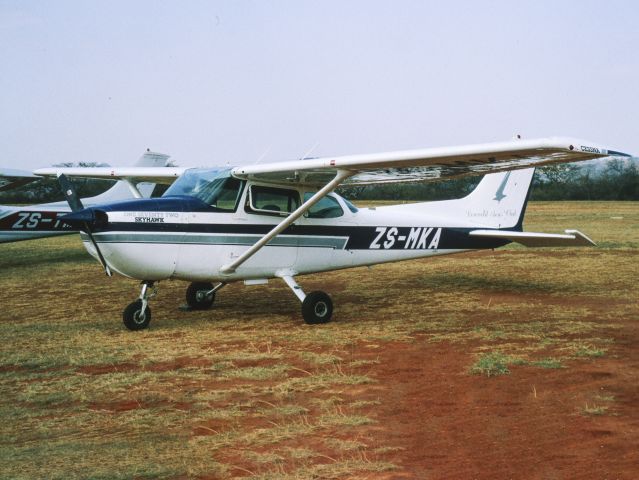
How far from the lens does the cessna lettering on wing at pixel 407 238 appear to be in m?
10.3

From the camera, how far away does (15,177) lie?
1745 centimetres

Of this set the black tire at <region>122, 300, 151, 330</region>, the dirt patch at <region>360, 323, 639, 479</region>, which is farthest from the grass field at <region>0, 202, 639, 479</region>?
the black tire at <region>122, 300, 151, 330</region>

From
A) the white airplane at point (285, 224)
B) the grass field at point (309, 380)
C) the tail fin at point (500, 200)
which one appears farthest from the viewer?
the tail fin at point (500, 200)

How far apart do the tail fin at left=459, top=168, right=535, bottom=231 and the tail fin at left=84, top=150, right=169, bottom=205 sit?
32.3 ft

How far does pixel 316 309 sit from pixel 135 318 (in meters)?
2.28

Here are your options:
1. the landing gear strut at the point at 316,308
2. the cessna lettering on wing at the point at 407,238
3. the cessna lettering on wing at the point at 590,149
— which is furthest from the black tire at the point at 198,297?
the cessna lettering on wing at the point at 590,149

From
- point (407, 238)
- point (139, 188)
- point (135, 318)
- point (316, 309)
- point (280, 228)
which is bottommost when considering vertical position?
point (139, 188)

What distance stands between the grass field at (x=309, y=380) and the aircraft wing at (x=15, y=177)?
6347 millimetres

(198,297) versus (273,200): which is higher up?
(273,200)

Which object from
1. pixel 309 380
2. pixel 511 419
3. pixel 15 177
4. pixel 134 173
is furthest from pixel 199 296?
pixel 15 177

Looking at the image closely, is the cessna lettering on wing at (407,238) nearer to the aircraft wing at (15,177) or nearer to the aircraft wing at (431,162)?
the aircraft wing at (431,162)

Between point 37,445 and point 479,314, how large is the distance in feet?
20.0

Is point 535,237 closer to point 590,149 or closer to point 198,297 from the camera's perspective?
point 590,149

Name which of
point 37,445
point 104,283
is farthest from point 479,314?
point 104,283
